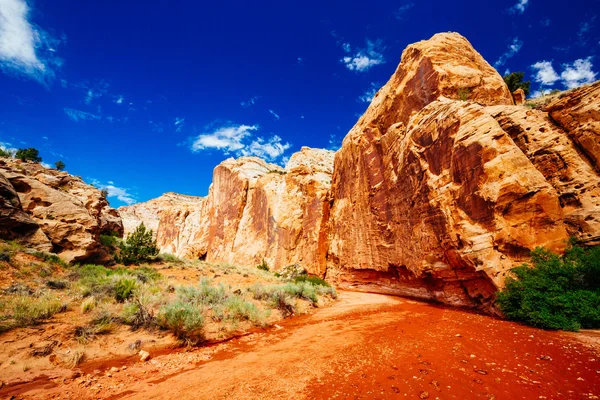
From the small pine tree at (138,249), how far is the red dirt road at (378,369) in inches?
480

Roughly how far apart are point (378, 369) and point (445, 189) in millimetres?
9840

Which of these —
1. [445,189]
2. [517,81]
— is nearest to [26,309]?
[445,189]

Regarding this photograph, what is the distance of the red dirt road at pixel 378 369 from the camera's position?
3.76 metres

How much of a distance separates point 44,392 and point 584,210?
14.5 m

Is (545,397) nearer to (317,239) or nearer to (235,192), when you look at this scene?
(317,239)

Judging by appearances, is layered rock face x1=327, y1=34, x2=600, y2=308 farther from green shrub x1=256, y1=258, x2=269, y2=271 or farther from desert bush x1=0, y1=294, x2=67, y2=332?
desert bush x1=0, y1=294, x2=67, y2=332

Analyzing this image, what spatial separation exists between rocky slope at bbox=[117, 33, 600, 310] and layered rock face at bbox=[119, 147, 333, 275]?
0.23m

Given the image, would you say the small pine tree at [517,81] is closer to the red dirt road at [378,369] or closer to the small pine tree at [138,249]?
the red dirt road at [378,369]

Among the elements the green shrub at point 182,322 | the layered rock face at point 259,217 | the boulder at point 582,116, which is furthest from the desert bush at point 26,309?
the layered rock face at point 259,217

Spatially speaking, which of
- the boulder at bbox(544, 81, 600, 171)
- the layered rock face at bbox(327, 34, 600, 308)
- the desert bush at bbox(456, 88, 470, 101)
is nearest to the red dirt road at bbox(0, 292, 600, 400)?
the layered rock face at bbox(327, 34, 600, 308)

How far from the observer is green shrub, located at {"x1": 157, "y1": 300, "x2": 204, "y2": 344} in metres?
6.91

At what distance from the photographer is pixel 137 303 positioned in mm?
7816

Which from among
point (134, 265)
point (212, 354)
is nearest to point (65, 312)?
point (212, 354)

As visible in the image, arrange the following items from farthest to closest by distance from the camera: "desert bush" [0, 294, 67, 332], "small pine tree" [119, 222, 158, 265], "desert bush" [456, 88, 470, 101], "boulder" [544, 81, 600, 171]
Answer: "small pine tree" [119, 222, 158, 265] < "desert bush" [456, 88, 470, 101] < "boulder" [544, 81, 600, 171] < "desert bush" [0, 294, 67, 332]
